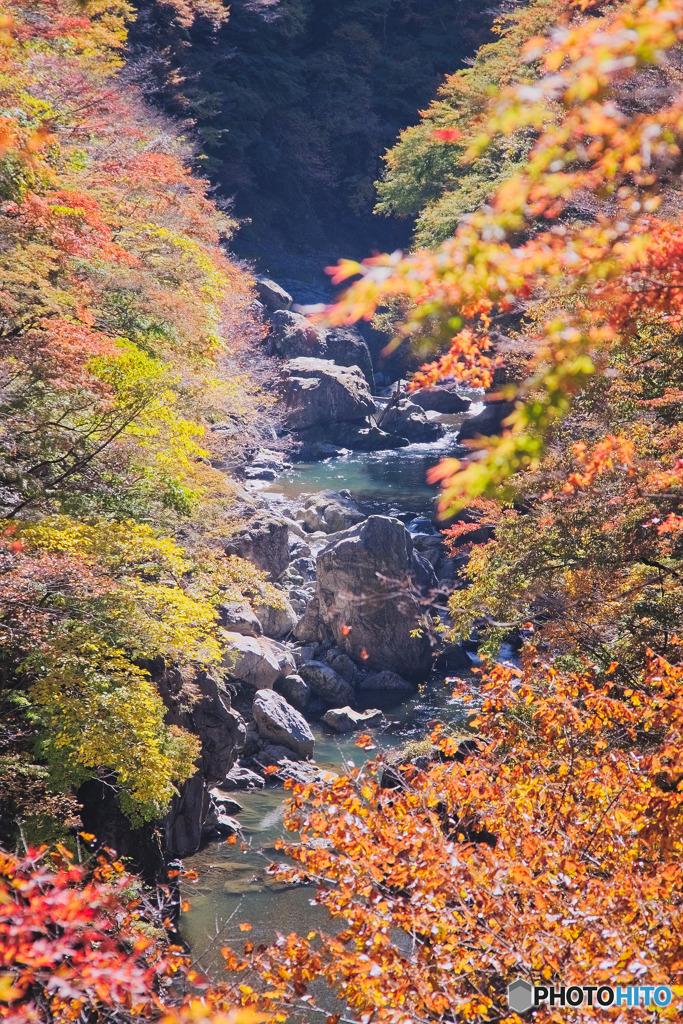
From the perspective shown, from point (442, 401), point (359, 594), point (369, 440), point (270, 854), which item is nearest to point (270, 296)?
point (369, 440)

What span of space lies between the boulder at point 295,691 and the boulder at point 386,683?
172 centimetres

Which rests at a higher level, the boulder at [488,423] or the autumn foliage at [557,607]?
the autumn foliage at [557,607]

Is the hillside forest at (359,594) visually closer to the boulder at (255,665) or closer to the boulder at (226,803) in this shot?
the boulder at (255,665)

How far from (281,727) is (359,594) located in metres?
4.92

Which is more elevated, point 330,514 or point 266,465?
point 330,514

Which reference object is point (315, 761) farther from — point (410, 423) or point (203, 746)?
point (410, 423)

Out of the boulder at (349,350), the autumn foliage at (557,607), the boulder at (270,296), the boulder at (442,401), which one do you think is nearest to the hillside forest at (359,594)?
the autumn foliage at (557,607)

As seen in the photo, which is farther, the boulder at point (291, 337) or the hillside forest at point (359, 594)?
the boulder at point (291, 337)

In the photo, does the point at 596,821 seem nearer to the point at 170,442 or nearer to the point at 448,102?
the point at 170,442

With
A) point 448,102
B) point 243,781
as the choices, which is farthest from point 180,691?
point 448,102

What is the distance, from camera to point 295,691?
63.6ft

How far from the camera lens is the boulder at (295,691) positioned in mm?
19375

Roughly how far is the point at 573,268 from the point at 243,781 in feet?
49.5

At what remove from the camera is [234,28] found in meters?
45.8
